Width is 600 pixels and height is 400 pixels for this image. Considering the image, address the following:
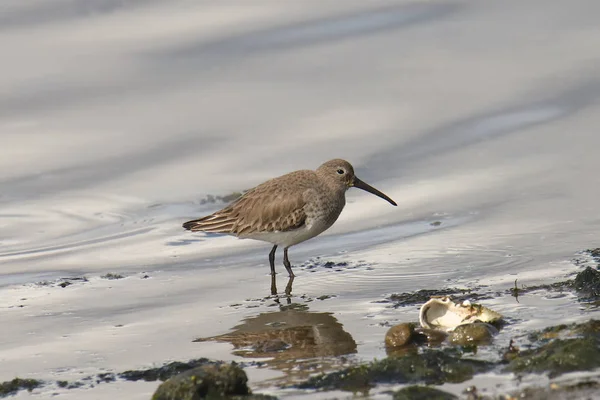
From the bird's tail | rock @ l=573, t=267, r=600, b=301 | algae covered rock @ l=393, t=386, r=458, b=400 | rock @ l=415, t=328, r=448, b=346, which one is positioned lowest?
algae covered rock @ l=393, t=386, r=458, b=400

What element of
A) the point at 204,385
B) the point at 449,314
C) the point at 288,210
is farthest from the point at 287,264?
the point at 204,385

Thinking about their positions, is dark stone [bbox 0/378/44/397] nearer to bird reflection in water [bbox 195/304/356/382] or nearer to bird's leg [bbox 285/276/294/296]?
bird reflection in water [bbox 195/304/356/382]

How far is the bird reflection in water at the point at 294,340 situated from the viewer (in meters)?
6.49

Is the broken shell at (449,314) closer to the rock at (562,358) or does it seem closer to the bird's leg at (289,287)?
the rock at (562,358)

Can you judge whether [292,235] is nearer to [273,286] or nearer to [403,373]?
[273,286]

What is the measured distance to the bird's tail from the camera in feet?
32.0

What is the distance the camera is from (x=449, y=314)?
688 centimetres

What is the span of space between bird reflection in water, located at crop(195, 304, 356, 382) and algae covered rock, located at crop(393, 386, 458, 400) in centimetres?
80

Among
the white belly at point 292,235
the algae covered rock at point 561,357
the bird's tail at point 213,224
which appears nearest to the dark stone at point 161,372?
the algae covered rock at point 561,357

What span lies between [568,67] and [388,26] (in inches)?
102

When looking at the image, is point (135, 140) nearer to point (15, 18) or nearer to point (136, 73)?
point (136, 73)

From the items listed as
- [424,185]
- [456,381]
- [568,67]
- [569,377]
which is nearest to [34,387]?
[456,381]

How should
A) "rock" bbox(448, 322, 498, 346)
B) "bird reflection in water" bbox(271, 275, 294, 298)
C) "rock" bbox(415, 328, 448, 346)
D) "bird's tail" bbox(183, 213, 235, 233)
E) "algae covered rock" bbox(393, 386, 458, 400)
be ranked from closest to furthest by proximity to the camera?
1. "algae covered rock" bbox(393, 386, 458, 400)
2. "rock" bbox(448, 322, 498, 346)
3. "rock" bbox(415, 328, 448, 346)
4. "bird reflection in water" bbox(271, 275, 294, 298)
5. "bird's tail" bbox(183, 213, 235, 233)

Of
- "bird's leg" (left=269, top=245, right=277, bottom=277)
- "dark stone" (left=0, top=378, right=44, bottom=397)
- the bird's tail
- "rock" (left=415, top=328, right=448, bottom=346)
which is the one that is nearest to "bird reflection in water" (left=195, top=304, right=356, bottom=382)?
"rock" (left=415, top=328, right=448, bottom=346)
